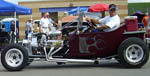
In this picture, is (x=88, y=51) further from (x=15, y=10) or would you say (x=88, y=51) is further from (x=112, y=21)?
(x=15, y=10)

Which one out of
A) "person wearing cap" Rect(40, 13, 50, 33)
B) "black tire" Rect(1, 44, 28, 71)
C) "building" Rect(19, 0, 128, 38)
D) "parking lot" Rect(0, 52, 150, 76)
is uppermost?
"building" Rect(19, 0, 128, 38)

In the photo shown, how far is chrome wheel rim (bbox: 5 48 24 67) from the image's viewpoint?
8422 millimetres

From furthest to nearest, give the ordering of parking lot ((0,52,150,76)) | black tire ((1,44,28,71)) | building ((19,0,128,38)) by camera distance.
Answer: building ((19,0,128,38))
black tire ((1,44,28,71))
parking lot ((0,52,150,76))

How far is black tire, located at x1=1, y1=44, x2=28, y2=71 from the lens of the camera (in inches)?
330

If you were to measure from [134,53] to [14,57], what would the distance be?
309cm

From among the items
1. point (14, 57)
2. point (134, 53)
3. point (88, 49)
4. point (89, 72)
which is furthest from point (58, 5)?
point (89, 72)

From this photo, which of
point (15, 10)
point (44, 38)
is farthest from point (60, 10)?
point (44, 38)

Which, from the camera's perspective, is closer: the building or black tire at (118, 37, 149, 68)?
black tire at (118, 37, 149, 68)

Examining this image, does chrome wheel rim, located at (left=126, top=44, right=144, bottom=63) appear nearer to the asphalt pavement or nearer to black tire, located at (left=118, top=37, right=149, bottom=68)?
black tire, located at (left=118, top=37, right=149, bottom=68)

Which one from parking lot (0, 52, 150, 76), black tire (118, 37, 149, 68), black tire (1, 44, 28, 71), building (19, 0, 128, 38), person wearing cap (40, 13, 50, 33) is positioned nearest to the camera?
parking lot (0, 52, 150, 76)

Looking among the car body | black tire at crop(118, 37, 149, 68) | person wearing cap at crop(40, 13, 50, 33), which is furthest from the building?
black tire at crop(118, 37, 149, 68)

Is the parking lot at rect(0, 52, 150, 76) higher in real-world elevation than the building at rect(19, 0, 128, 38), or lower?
lower

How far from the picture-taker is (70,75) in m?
7.64

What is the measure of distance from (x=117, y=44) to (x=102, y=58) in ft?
1.77
